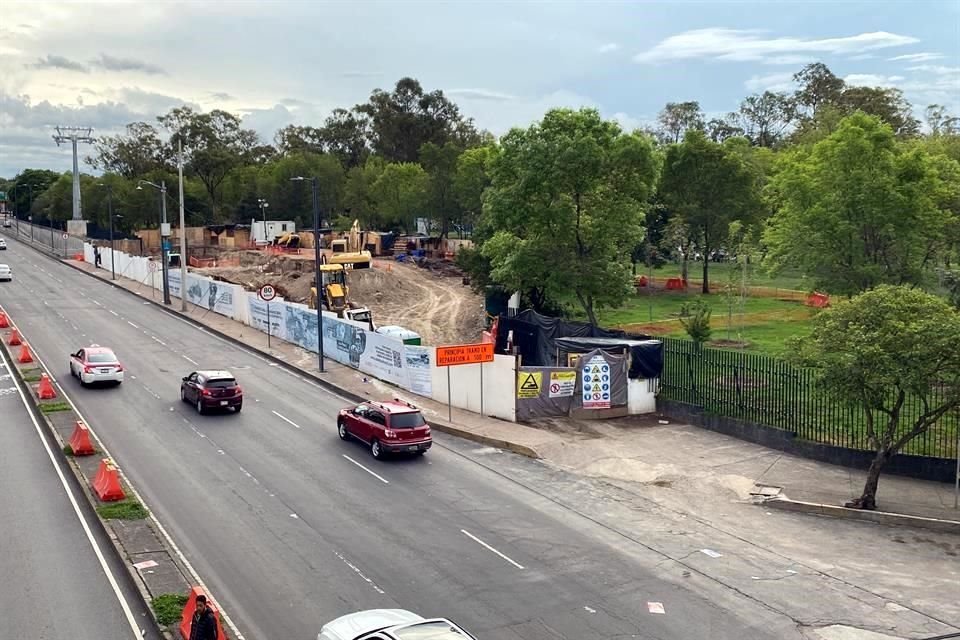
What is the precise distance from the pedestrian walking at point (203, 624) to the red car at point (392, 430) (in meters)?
12.0

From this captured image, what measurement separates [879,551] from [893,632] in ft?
14.1

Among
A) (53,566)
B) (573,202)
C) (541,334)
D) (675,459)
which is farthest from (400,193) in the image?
(53,566)

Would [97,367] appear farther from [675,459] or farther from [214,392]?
[675,459]

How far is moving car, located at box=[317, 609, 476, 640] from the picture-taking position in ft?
35.0

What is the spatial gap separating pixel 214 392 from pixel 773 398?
1759 cm

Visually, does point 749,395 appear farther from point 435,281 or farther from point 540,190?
point 435,281

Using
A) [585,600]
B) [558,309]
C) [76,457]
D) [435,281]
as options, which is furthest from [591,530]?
[435,281]

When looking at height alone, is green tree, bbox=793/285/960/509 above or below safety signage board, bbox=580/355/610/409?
above

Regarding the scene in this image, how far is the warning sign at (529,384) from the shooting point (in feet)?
95.3

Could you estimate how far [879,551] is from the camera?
61.3 feet

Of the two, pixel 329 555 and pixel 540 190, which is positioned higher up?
pixel 540 190

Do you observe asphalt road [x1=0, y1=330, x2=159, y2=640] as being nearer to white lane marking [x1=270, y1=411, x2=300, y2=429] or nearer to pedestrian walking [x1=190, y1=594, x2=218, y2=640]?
pedestrian walking [x1=190, y1=594, x2=218, y2=640]

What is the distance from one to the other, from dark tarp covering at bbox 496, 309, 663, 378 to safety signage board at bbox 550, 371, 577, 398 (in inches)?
98.6

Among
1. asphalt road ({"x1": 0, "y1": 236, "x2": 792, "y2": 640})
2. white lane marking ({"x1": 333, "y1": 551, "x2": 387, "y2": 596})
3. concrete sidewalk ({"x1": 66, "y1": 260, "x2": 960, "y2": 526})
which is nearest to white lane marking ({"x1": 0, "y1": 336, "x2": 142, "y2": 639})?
asphalt road ({"x1": 0, "y1": 236, "x2": 792, "y2": 640})
